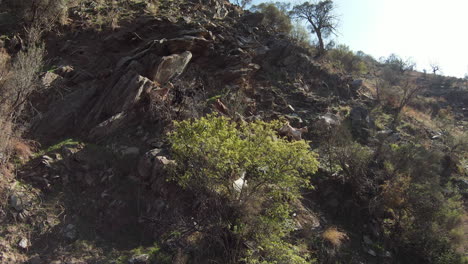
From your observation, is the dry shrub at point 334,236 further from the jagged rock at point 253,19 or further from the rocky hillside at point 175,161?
the jagged rock at point 253,19

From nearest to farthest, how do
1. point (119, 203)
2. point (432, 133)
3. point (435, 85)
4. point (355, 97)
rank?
point (119, 203) < point (432, 133) < point (355, 97) < point (435, 85)

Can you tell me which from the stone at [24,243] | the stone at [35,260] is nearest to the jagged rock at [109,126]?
the stone at [24,243]

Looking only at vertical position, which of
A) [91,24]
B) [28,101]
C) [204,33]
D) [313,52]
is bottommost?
[28,101]

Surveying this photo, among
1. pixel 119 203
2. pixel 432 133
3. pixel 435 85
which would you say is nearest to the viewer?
pixel 119 203

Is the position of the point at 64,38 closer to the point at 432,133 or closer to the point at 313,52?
the point at 313,52

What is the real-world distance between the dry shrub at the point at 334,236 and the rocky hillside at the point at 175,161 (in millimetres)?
40

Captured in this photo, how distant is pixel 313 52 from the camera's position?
2153 cm

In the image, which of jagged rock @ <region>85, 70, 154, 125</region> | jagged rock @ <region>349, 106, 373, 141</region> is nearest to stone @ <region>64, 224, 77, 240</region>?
jagged rock @ <region>85, 70, 154, 125</region>

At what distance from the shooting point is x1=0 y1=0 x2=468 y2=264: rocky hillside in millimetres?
7086

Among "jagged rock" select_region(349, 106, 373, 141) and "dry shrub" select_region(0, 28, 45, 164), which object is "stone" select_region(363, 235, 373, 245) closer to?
"jagged rock" select_region(349, 106, 373, 141)

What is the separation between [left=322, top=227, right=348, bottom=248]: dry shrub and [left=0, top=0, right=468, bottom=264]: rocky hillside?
40mm

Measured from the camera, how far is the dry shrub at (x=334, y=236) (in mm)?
8698

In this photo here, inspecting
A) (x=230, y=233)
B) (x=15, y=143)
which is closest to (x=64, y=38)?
(x=15, y=143)

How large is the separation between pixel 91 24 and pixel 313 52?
611 inches
